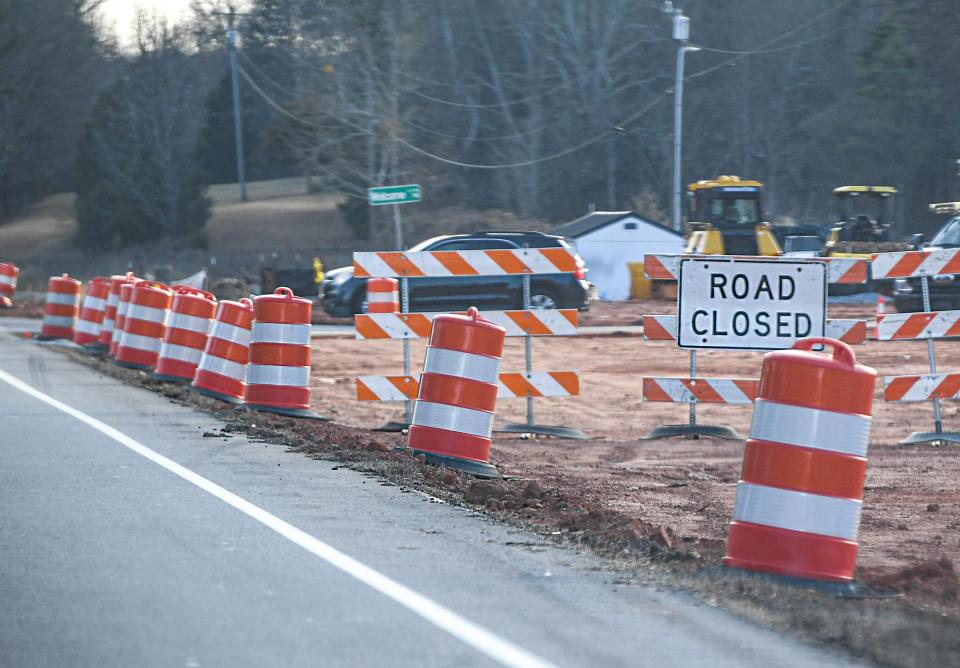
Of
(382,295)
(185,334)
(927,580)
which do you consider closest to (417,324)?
(185,334)

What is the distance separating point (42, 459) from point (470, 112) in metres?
64.1

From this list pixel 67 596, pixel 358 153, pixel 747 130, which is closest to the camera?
pixel 67 596

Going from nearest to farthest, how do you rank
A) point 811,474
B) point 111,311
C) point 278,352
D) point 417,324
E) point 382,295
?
point 811,474 → point 417,324 → point 278,352 → point 111,311 → point 382,295

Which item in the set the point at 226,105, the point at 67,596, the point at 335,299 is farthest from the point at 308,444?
the point at 226,105

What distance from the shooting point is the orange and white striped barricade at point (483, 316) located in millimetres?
12992

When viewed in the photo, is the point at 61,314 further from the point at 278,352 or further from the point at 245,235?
the point at 245,235

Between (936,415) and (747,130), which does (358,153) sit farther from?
(936,415)

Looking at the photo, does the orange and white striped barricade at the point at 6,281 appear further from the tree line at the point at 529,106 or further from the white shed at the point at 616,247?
the tree line at the point at 529,106

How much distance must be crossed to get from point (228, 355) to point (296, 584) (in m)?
8.81

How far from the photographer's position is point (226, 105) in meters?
91.4

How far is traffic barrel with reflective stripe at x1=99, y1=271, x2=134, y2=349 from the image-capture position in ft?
68.3

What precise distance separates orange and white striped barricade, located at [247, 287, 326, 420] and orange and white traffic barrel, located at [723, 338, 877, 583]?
768cm

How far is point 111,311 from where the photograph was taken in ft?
69.5

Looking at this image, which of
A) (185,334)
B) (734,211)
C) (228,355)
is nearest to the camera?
(228,355)
